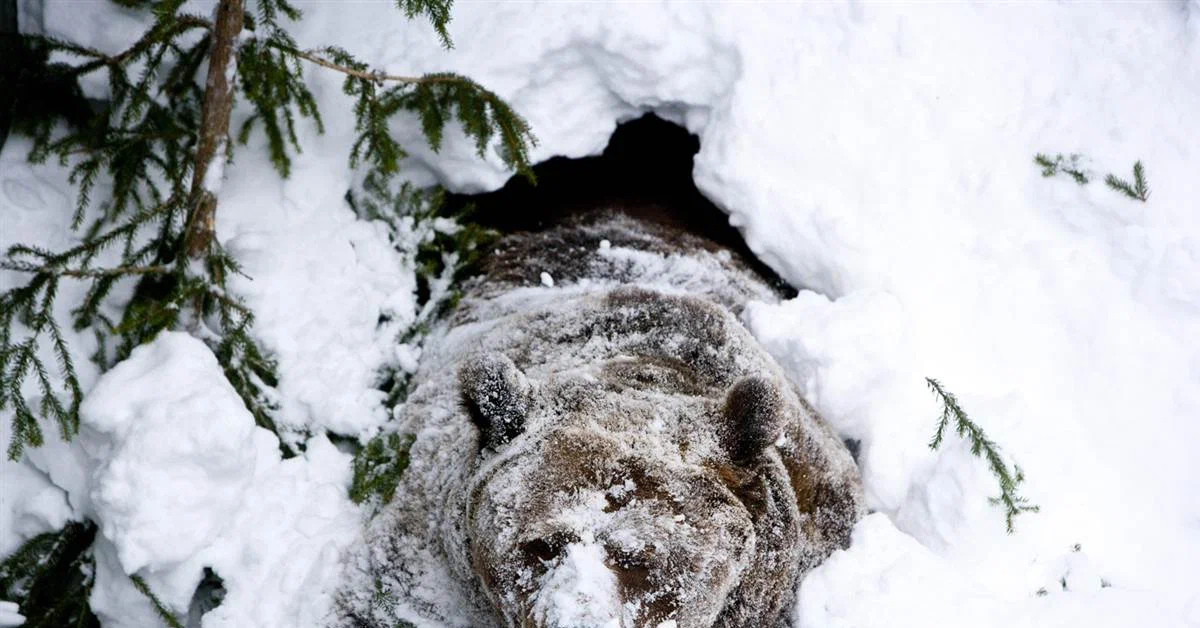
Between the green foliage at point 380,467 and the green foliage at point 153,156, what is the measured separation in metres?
0.54

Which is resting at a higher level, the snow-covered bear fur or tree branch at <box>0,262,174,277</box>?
tree branch at <box>0,262,174,277</box>

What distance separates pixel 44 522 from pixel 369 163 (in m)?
2.44

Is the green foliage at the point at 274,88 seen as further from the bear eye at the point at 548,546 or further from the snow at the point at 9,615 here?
the bear eye at the point at 548,546

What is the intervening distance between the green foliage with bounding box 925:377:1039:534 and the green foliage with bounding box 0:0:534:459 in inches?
95.4

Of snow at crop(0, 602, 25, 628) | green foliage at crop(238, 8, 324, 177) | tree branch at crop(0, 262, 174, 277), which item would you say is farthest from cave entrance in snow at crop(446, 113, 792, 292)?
snow at crop(0, 602, 25, 628)

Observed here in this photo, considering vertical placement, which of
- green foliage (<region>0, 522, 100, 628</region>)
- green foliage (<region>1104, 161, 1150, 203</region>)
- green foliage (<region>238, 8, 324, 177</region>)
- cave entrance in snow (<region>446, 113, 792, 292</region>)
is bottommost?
green foliage (<region>0, 522, 100, 628</region>)

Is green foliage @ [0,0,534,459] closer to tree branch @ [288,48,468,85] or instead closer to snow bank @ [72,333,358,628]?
tree branch @ [288,48,468,85]

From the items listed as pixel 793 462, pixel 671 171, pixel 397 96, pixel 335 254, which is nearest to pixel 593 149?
pixel 671 171

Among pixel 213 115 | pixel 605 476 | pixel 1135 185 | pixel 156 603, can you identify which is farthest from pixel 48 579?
pixel 1135 185

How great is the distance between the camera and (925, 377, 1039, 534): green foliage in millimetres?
4055

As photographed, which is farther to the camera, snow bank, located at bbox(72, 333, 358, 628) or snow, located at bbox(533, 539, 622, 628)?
snow bank, located at bbox(72, 333, 358, 628)

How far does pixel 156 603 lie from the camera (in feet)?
13.3

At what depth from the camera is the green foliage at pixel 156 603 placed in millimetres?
4016

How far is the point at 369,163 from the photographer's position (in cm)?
533
